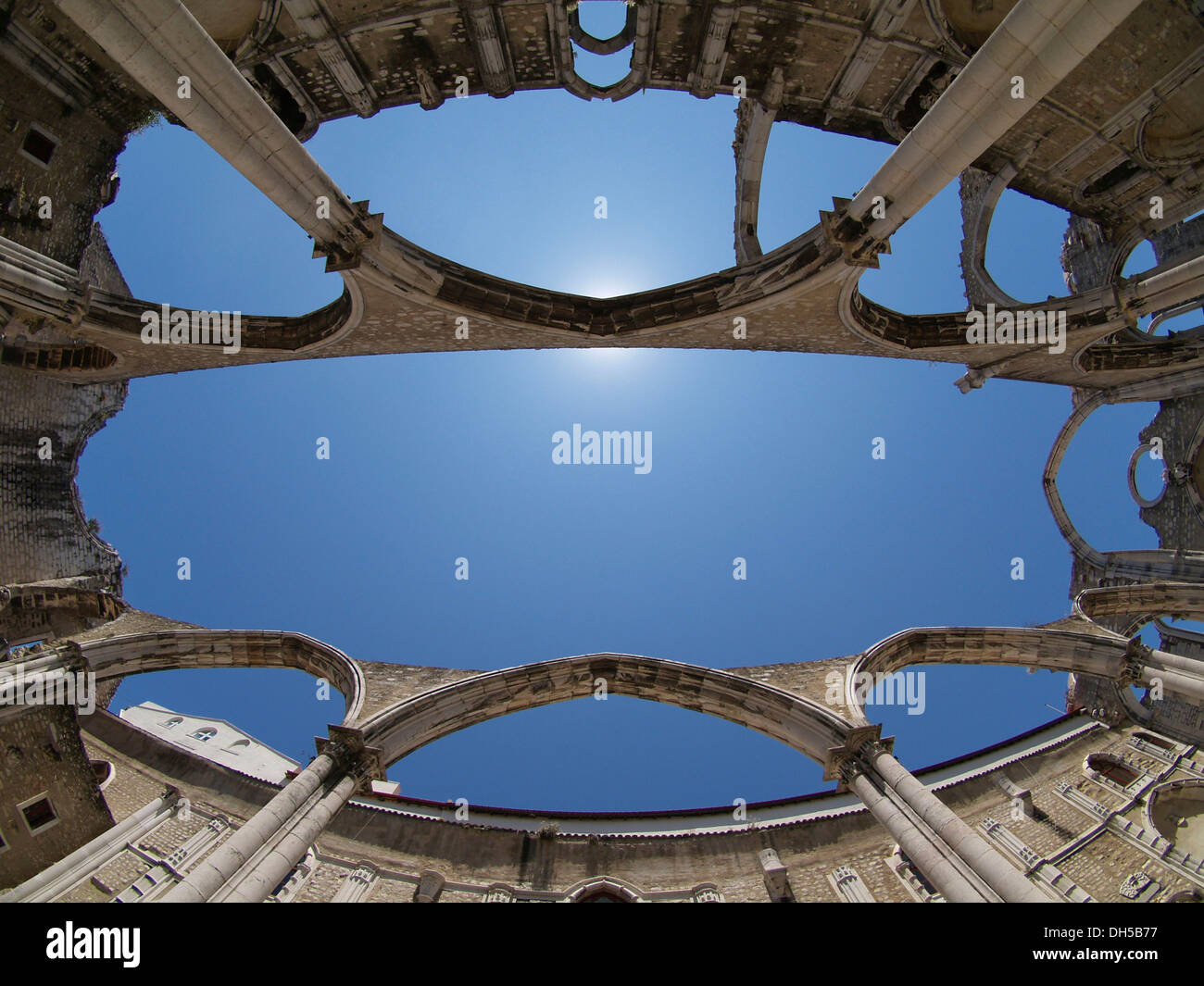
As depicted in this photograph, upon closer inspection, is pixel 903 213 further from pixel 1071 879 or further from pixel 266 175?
pixel 1071 879

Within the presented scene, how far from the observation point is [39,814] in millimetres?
10766

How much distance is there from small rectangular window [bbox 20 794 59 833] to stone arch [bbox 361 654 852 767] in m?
6.60

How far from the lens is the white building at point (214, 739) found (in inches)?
728

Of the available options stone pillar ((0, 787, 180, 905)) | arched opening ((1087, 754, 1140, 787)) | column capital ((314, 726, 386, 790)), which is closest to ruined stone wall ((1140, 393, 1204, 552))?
arched opening ((1087, 754, 1140, 787))

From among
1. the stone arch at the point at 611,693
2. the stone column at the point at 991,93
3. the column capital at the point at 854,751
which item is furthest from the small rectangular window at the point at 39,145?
the column capital at the point at 854,751

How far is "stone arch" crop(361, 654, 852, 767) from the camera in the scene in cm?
1008

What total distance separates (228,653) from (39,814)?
12.3 ft

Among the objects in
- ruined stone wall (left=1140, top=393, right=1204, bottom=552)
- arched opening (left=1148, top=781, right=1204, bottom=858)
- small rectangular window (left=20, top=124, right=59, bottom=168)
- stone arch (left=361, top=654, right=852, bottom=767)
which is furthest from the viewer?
ruined stone wall (left=1140, top=393, right=1204, bottom=552)

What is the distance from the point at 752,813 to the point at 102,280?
65.6ft

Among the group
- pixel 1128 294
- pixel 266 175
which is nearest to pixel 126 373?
pixel 266 175

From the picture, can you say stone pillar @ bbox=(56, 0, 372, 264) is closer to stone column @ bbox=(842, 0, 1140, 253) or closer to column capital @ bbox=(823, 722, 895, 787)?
stone column @ bbox=(842, 0, 1140, 253)

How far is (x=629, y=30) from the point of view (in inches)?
505

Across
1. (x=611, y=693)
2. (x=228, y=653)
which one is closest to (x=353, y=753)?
(x=228, y=653)

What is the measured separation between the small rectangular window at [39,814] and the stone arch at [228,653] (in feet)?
7.21
